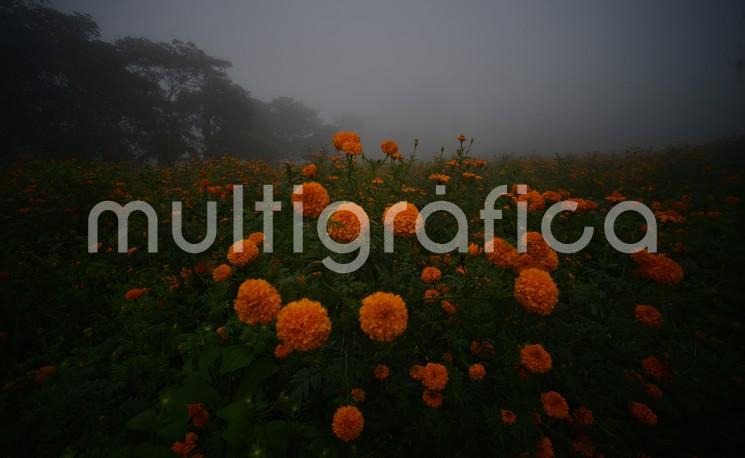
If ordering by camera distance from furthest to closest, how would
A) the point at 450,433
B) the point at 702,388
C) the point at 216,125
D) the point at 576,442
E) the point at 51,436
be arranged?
the point at 216,125 → the point at 702,388 → the point at 576,442 → the point at 51,436 → the point at 450,433

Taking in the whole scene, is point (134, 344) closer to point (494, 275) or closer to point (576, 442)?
point (494, 275)

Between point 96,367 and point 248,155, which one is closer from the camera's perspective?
point 96,367

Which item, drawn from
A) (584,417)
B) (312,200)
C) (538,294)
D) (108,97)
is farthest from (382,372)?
(108,97)

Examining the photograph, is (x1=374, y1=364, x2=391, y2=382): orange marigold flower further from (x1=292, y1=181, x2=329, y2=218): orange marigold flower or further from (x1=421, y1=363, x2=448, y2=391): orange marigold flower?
(x1=292, y1=181, x2=329, y2=218): orange marigold flower

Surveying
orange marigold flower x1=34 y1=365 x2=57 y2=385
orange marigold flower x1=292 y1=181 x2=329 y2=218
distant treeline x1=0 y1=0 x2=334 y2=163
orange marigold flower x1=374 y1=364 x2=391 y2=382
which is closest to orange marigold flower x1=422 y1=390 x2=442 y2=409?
orange marigold flower x1=374 y1=364 x2=391 y2=382

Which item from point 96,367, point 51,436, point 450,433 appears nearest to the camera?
point 450,433

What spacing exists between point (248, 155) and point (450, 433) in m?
21.2

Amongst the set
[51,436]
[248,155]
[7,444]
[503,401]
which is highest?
[248,155]

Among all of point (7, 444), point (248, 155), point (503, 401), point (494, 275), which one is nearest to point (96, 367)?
point (7, 444)

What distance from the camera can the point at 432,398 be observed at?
5.10ft

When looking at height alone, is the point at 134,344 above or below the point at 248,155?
below

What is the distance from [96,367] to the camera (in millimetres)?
2072

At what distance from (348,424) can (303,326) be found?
1.78 ft

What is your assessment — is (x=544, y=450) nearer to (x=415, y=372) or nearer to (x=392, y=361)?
(x=415, y=372)
